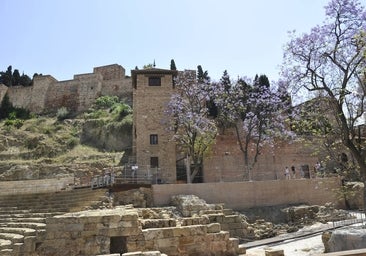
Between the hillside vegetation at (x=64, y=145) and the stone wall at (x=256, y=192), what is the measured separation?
11252 millimetres

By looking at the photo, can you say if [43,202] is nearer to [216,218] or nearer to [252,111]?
[216,218]

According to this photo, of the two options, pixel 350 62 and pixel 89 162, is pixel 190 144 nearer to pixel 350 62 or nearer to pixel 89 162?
pixel 89 162

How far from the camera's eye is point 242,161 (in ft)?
95.6

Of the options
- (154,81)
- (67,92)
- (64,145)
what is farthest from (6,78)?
(154,81)

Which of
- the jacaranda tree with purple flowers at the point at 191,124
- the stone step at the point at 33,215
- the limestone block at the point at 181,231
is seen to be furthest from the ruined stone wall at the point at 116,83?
the limestone block at the point at 181,231

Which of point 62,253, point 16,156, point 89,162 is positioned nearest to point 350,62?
point 62,253

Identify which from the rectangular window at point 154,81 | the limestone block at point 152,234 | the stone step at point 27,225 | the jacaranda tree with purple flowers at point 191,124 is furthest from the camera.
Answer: the rectangular window at point 154,81

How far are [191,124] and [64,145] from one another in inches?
714

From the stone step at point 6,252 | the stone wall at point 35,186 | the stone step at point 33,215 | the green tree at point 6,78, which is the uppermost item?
the green tree at point 6,78

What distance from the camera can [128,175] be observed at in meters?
23.0

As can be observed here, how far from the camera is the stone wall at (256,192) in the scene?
20.0m

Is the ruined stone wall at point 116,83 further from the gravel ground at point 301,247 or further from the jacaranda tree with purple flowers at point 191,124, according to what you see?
the gravel ground at point 301,247

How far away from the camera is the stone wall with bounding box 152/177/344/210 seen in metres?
20.0

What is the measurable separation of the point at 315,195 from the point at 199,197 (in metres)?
8.51
